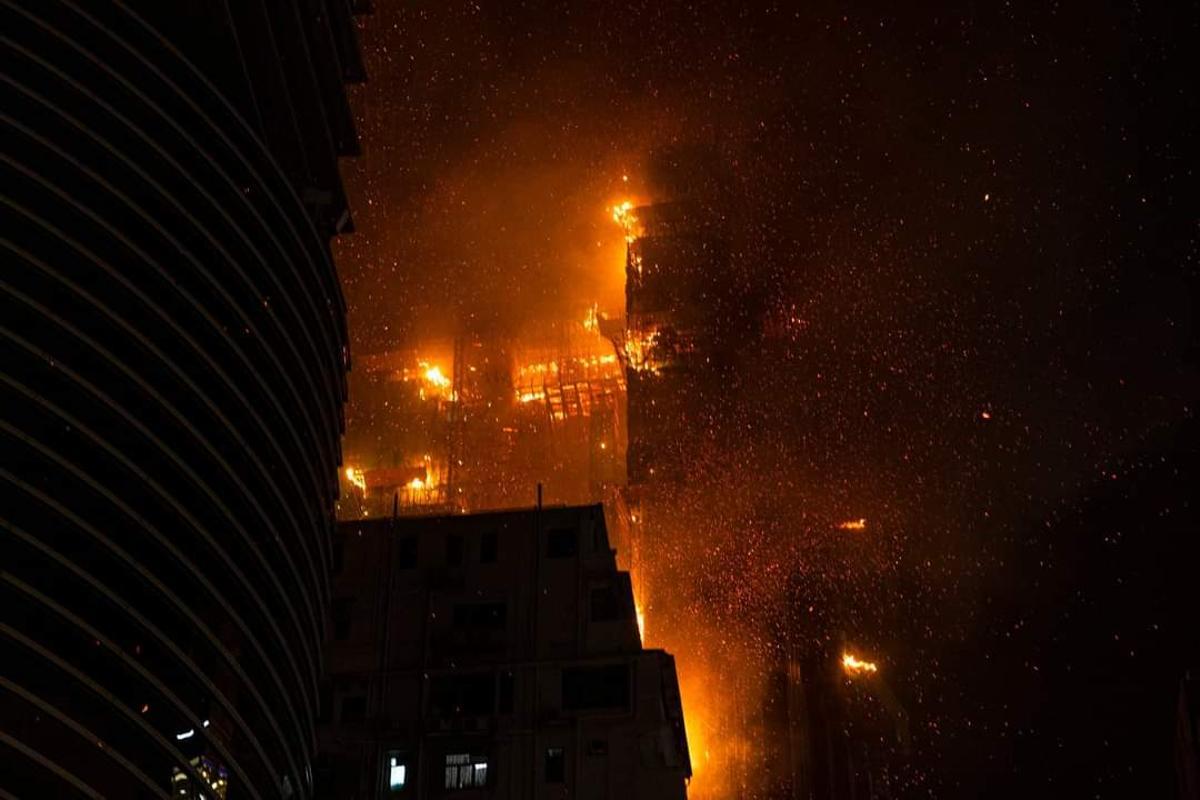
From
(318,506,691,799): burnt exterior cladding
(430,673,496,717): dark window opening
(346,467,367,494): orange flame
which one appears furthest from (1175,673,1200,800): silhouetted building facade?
(346,467,367,494): orange flame

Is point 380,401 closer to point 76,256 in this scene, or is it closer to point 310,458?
point 310,458

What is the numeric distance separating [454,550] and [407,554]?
160cm

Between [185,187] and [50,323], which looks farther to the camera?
[185,187]

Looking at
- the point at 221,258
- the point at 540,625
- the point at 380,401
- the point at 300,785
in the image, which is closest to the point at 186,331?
the point at 221,258

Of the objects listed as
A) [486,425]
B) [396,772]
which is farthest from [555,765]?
[486,425]

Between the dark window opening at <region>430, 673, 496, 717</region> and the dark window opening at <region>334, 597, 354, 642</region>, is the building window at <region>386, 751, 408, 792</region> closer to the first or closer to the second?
the dark window opening at <region>430, 673, 496, 717</region>

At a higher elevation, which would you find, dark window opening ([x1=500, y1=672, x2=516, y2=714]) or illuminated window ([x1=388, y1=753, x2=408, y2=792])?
dark window opening ([x1=500, y1=672, x2=516, y2=714])

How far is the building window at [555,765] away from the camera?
120 feet

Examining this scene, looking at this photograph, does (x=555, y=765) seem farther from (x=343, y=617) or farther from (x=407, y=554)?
(x=407, y=554)

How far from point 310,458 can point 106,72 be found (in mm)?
7677

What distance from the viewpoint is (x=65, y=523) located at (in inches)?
614

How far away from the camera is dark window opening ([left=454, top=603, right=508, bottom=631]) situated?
3966 cm

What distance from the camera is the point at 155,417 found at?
701 inches

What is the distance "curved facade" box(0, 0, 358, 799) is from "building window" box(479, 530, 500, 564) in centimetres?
1676
